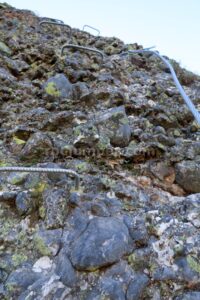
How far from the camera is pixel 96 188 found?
2250mm

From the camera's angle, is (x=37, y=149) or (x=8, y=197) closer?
(x=8, y=197)

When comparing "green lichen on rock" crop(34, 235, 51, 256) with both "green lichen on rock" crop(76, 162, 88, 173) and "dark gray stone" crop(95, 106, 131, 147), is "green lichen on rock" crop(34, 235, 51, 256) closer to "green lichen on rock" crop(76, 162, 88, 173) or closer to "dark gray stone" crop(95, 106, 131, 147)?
"green lichen on rock" crop(76, 162, 88, 173)

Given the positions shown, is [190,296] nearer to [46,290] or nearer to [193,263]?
[193,263]

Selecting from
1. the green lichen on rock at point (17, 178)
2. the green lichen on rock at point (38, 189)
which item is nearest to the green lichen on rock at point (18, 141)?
the green lichen on rock at point (17, 178)

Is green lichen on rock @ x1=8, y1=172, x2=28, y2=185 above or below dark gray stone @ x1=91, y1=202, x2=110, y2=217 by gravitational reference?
below

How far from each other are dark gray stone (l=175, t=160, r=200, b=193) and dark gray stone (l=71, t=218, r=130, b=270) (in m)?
0.73

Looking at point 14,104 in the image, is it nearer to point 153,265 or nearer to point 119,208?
point 119,208

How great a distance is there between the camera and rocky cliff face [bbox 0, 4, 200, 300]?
1695 millimetres

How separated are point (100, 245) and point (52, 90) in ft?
7.40

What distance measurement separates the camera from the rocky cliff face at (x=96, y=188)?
1.70 metres

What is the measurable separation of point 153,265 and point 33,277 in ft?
2.42

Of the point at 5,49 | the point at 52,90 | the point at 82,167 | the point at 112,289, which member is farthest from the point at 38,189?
the point at 5,49

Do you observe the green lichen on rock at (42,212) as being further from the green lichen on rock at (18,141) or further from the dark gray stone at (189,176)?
the dark gray stone at (189,176)

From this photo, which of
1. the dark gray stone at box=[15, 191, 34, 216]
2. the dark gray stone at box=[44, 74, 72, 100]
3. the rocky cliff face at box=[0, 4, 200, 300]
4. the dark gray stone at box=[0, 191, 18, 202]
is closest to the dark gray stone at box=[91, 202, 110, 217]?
the rocky cliff face at box=[0, 4, 200, 300]
